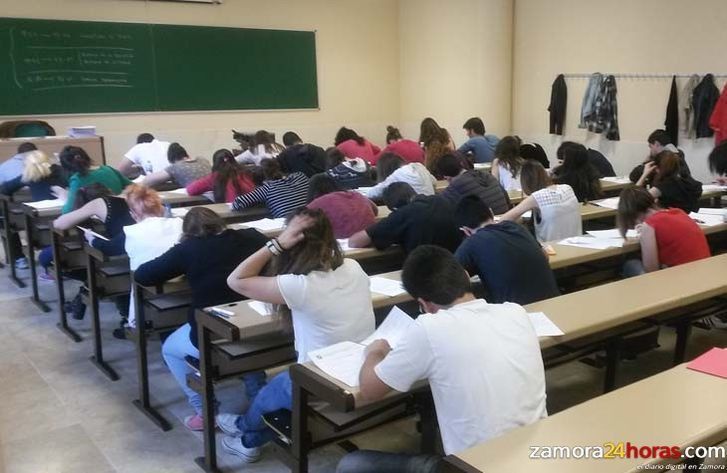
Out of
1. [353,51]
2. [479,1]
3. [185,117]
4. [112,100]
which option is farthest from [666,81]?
[112,100]

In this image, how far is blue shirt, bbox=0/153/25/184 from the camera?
19.7ft

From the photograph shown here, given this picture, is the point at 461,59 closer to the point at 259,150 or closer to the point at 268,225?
the point at 259,150

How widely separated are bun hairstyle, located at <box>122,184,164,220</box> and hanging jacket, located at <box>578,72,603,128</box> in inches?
274

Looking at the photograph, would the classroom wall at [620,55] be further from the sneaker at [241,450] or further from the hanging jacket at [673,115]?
the sneaker at [241,450]

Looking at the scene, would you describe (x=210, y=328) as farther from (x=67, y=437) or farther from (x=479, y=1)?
(x=479, y=1)

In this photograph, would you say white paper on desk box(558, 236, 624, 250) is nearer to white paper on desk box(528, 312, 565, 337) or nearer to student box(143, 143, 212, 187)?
white paper on desk box(528, 312, 565, 337)

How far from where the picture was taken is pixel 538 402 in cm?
197

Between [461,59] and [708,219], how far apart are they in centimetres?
645

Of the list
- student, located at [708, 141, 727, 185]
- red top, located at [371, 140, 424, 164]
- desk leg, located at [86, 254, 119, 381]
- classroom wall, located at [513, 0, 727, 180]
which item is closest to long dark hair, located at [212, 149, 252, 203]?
desk leg, located at [86, 254, 119, 381]

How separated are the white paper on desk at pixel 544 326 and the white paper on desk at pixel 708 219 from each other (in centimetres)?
239

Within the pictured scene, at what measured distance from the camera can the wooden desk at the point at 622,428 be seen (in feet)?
5.55

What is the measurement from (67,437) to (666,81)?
7836 mm

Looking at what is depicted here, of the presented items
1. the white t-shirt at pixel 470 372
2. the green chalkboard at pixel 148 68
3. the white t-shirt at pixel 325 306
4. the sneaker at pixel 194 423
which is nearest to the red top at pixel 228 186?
the sneaker at pixel 194 423

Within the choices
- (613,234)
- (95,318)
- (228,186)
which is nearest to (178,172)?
(228,186)
